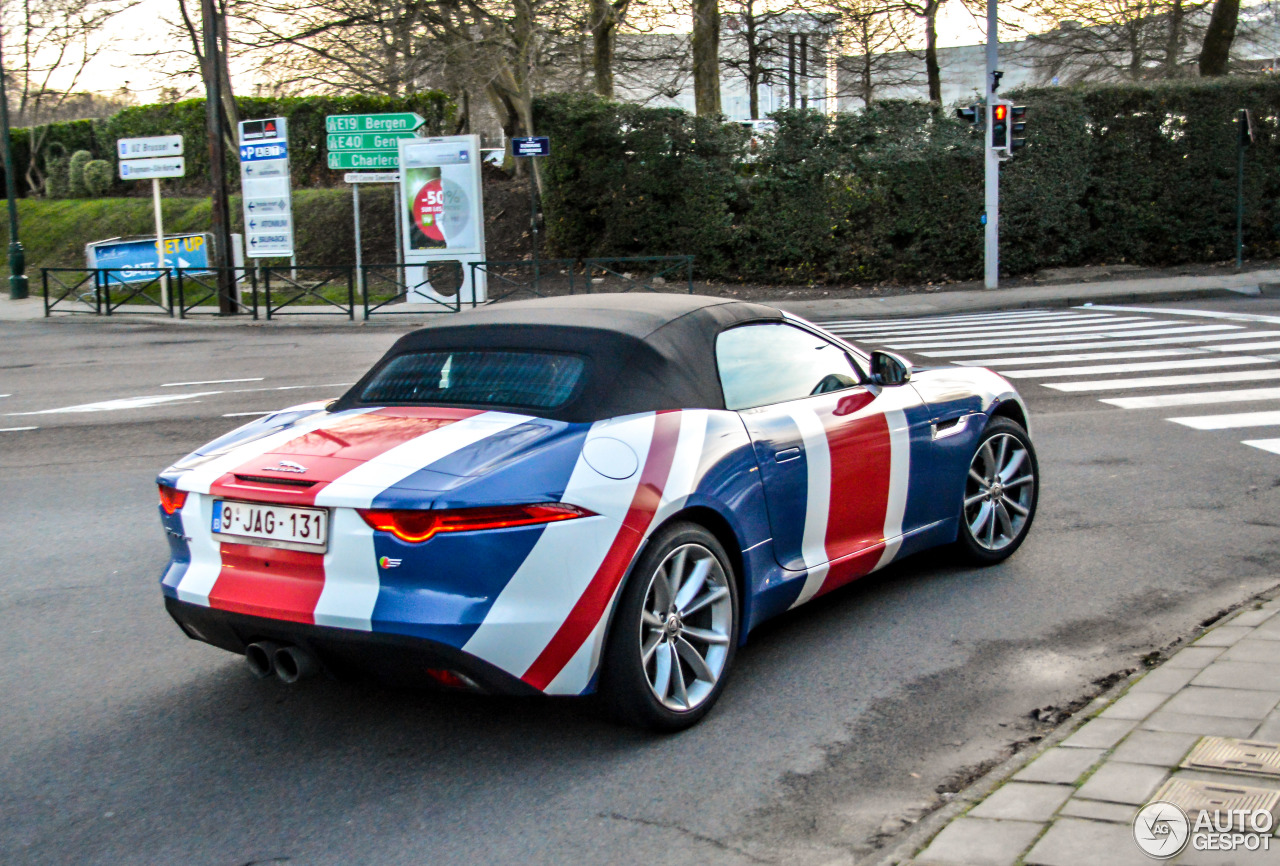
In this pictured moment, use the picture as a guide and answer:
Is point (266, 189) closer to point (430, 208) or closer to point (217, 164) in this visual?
point (217, 164)

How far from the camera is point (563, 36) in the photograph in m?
28.0

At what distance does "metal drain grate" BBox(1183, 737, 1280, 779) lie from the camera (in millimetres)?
3443

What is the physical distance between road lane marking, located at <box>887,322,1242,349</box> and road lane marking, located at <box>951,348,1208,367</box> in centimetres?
139

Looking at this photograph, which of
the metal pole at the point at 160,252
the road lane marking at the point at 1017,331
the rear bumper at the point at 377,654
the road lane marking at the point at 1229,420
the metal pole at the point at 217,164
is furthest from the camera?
the metal pole at the point at 160,252

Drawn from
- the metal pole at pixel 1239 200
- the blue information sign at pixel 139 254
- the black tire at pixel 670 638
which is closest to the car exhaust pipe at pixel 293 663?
the black tire at pixel 670 638

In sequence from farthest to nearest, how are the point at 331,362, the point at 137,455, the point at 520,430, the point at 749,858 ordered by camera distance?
the point at 331,362
the point at 137,455
the point at 520,430
the point at 749,858

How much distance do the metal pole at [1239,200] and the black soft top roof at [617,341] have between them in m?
23.2

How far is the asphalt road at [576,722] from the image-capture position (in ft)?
11.3

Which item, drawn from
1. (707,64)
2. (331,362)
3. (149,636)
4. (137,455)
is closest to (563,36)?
(707,64)

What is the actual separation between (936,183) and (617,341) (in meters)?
22.9

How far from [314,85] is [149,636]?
27.6m

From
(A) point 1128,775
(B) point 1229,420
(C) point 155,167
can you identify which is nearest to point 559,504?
(A) point 1128,775

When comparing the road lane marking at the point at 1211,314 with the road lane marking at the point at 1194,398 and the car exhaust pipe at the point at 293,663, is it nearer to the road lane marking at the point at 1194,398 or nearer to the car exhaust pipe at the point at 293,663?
the road lane marking at the point at 1194,398

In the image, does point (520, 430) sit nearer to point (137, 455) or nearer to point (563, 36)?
point (137, 455)
